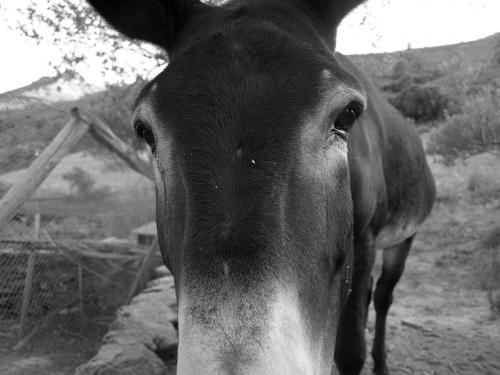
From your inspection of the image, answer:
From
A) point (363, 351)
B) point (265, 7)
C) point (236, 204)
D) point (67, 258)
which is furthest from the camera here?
point (67, 258)

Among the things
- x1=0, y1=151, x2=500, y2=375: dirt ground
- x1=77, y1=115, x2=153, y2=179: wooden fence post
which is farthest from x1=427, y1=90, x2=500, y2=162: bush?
x1=77, y1=115, x2=153, y2=179: wooden fence post

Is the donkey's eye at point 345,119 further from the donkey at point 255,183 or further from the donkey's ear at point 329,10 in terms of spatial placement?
the donkey's ear at point 329,10

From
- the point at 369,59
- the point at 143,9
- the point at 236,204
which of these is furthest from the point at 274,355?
the point at 369,59

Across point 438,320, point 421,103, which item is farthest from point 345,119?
point 421,103

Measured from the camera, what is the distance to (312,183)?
5.23 feet

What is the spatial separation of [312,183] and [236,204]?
1.13 ft

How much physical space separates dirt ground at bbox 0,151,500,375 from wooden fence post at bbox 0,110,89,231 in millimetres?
2095

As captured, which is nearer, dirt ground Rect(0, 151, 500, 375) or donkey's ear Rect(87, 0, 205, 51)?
donkey's ear Rect(87, 0, 205, 51)

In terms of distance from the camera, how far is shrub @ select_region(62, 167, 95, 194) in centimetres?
653

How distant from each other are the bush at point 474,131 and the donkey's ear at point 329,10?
5.66 meters

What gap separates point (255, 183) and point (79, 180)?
5.96 m

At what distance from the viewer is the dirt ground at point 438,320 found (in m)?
4.69

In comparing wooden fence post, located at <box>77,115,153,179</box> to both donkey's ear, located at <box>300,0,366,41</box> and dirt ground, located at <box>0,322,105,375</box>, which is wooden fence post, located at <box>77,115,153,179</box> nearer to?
dirt ground, located at <box>0,322,105,375</box>

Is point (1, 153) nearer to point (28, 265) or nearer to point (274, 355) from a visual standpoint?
point (28, 265)
